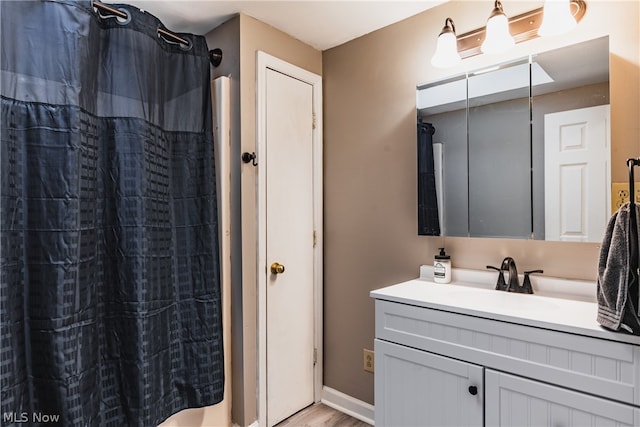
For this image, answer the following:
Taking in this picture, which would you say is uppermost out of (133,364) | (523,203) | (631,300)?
(523,203)

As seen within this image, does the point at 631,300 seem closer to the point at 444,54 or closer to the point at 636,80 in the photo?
the point at 636,80

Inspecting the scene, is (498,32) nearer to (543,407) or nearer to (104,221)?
(543,407)

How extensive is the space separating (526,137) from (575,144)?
0.18 meters

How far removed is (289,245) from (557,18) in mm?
1613

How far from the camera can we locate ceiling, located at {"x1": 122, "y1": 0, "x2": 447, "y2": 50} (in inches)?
69.8

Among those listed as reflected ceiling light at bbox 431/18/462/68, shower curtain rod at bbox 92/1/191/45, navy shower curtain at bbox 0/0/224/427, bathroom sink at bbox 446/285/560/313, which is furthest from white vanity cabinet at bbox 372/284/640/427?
shower curtain rod at bbox 92/1/191/45

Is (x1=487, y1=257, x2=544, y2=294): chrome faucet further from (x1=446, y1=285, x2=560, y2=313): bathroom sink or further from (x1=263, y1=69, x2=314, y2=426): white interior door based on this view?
(x1=263, y1=69, x2=314, y2=426): white interior door

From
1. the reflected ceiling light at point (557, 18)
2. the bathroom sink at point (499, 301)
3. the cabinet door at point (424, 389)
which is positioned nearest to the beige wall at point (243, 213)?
the cabinet door at point (424, 389)

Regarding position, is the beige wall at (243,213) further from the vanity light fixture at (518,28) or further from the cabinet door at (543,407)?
the cabinet door at (543,407)

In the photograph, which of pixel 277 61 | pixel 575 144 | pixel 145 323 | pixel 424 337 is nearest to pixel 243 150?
pixel 277 61

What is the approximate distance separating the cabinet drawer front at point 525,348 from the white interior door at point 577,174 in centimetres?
50

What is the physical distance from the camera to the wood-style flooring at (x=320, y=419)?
203 centimetres

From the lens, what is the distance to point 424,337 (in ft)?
4.67

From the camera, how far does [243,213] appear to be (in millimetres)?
1876
